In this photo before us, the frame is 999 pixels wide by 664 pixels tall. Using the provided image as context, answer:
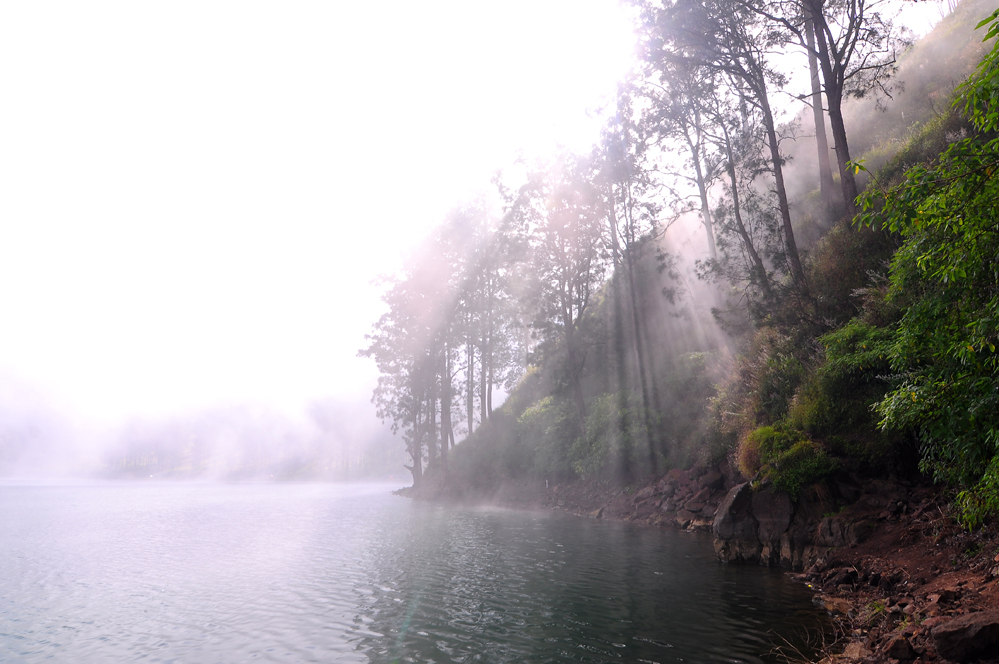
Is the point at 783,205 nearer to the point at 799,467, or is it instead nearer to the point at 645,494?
the point at 799,467

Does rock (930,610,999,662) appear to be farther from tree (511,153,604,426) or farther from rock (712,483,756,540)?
tree (511,153,604,426)

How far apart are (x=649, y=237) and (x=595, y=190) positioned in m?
5.26

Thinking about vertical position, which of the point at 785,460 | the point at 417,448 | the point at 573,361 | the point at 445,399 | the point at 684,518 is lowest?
the point at 684,518

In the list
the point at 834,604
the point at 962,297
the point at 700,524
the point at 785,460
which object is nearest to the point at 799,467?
the point at 785,460

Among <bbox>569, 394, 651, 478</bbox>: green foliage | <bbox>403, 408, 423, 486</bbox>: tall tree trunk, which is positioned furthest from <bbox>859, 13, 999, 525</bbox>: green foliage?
<bbox>403, 408, 423, 486</bbox>: tall tree trunk

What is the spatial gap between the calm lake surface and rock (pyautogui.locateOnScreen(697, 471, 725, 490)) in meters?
2.51

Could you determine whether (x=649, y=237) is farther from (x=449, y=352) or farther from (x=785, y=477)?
(x=449, y=352)

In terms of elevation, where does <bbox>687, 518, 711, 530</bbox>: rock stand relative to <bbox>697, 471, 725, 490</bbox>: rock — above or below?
below

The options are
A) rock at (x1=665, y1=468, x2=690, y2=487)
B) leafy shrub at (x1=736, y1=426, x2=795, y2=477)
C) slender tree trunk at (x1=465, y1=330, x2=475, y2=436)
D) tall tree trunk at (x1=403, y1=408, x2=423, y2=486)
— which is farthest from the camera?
tall tree trunk at (x1=403, y1=408, x2=423, y2=486)

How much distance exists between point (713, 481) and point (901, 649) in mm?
14200

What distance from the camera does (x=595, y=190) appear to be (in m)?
32.5

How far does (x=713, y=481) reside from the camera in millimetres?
19656

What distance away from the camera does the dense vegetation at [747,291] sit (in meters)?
7.07

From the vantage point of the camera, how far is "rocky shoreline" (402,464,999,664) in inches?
236
